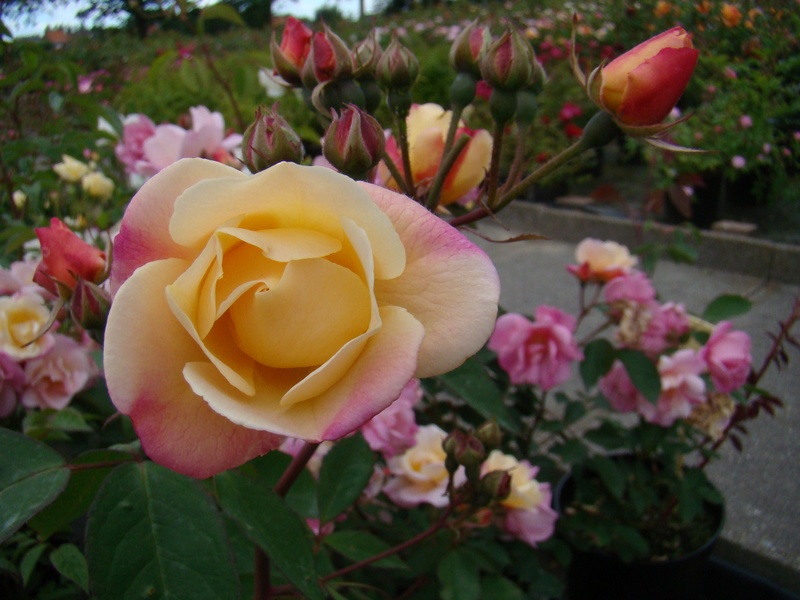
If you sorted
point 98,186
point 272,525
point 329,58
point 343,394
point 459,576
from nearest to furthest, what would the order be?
point 343,394, point 272,525, point 329,58, point 459,576, point 98,186

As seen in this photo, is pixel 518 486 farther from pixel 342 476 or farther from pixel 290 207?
pixel 290 207

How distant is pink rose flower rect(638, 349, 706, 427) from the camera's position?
36.8 inches

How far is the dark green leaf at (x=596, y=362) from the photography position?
3.10 ft

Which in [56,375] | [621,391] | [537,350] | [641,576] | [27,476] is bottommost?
[641,576]

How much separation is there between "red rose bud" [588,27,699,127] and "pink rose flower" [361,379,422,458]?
383 mm

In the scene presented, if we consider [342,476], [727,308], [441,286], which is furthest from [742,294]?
[441,286]

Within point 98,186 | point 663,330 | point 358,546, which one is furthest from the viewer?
point 98,186

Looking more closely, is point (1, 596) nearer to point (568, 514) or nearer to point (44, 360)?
point (44, 360)

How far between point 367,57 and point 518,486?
504 millimetres

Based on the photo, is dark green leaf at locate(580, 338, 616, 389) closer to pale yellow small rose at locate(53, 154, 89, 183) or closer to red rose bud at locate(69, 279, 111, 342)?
red rose bud at locate(69, 279, 111, 342)

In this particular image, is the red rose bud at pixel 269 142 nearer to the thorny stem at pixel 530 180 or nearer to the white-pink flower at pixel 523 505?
the thorny stem at pixel 530 180

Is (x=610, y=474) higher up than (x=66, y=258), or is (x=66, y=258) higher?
(x=66, y=258)

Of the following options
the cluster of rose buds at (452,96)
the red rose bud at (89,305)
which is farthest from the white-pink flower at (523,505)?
the red rose bud at (89,305)

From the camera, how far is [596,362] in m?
0.95
